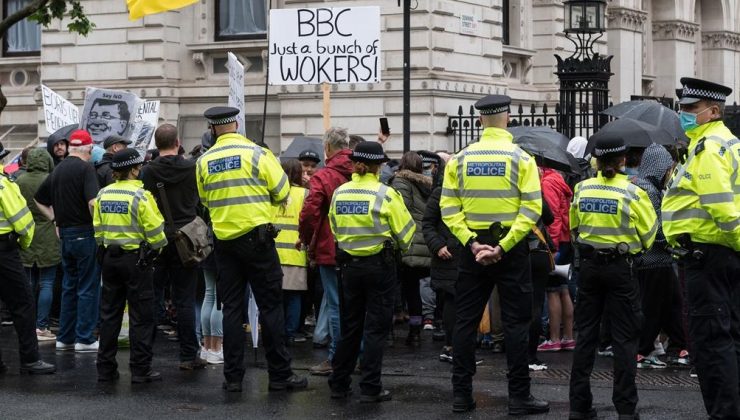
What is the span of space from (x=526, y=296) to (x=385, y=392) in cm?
145

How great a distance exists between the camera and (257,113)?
24.8 metres

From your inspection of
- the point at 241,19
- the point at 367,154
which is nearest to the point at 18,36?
the point at 241,19

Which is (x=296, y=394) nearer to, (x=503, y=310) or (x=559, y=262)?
A: (x=503, y=310)

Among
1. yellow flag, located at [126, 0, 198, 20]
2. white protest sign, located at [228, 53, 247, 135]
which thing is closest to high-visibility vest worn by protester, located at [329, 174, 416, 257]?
white protest sign, located at [228, 53, 247, 135]

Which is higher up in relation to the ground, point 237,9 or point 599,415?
point 237,9

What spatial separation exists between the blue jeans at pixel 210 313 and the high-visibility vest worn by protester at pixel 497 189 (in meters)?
3.25

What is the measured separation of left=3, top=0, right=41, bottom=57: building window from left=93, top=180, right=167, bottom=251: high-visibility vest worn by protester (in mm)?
16853

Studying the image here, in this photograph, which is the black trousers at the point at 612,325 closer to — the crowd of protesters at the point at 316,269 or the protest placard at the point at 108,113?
the crowd of protesters at the point at 316,269

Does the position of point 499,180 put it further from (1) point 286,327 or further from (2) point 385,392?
(1) point 286,327

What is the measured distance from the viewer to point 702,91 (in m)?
9.15

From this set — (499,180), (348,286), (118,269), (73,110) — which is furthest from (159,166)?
(73,110)

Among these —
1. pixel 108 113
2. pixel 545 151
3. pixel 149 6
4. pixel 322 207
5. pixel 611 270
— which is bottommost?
pixel 611 270

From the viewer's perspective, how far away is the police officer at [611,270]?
9.64 meters

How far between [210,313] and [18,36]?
16865 mm
